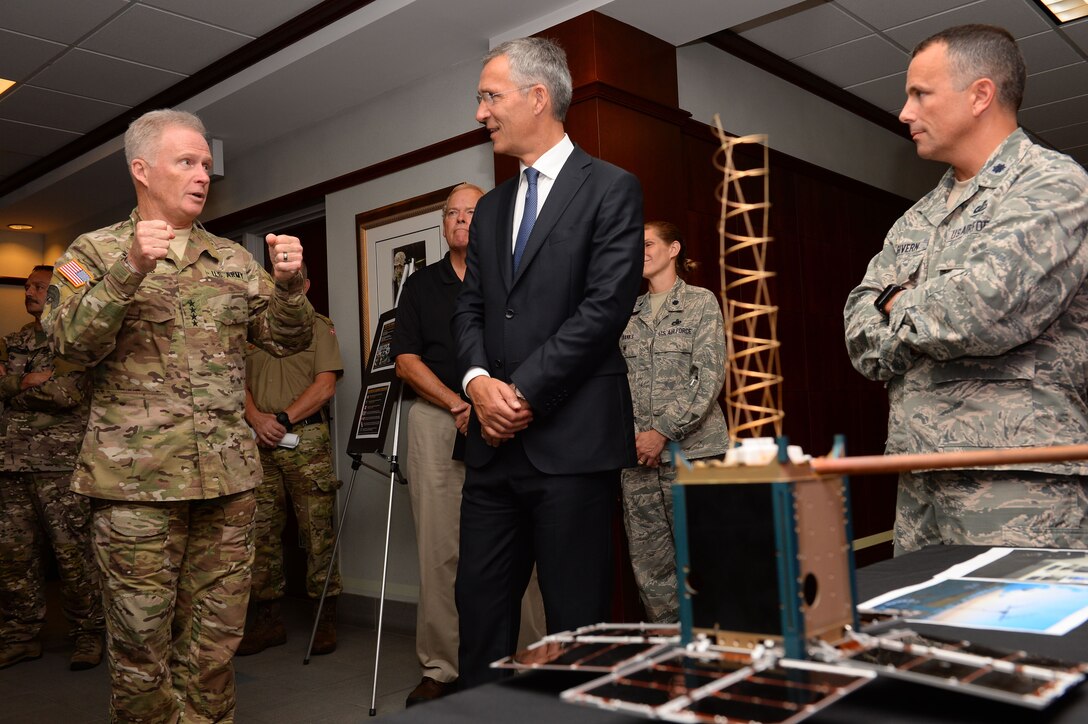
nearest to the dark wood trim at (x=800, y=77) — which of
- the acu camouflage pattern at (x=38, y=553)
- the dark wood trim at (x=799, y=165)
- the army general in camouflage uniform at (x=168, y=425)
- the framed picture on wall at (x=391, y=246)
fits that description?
the dark wood trim at (x=799, y=165)

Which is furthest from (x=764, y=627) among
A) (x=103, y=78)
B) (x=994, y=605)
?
(x=103, y=78)

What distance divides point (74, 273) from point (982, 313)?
6.52ft

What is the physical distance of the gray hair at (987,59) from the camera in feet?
5.60

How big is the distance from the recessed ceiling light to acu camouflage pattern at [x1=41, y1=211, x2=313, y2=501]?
410cm

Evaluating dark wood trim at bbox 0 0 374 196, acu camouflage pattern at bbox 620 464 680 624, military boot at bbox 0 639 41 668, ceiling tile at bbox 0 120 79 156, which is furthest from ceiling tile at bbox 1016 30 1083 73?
military boot at bbox 0 639 41 668

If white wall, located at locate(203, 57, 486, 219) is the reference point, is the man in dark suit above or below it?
below

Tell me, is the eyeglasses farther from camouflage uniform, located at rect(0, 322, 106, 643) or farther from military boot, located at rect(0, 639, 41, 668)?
military boot, located at rect(0, 639, 41, 668)

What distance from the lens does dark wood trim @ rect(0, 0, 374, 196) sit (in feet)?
13.1

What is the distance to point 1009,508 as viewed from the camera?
1549mm

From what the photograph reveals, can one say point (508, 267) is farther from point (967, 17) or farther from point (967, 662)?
point (967, 17)

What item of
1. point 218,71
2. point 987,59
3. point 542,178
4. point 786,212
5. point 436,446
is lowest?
point 436,446

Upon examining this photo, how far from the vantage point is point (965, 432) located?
5.37 feet

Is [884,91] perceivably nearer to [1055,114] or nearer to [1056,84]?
[1056,84]

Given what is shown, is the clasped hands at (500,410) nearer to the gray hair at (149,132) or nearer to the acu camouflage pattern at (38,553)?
the gray hair at (149,132)
